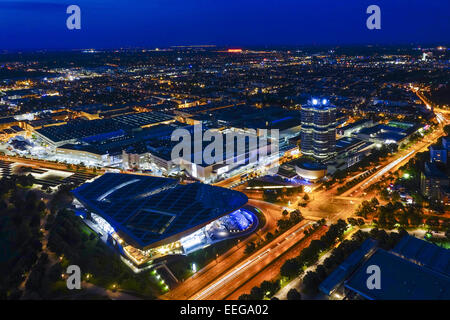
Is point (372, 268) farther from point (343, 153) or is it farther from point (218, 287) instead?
point (343, 153)

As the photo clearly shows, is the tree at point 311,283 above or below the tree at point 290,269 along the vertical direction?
below

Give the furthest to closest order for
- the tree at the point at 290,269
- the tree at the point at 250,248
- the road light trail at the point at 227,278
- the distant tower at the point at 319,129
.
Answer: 1. the distant tower at the point at 319,129
2. the tree at the point at 250,248
3. the tree at the point at 290,269
4. the road light trail at the point at 227,278

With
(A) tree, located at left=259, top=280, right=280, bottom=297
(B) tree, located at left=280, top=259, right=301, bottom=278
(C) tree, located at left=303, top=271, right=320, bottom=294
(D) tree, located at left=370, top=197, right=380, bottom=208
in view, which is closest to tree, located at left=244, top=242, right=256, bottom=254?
(B) tree, located at left=280, top=259, right=301, bottom=278

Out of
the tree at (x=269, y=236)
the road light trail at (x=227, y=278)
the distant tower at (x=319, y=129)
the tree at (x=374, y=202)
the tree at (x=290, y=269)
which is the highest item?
the distant tower at (x=319, y=129)

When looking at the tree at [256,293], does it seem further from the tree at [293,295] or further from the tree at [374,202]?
the tree at [374,202]

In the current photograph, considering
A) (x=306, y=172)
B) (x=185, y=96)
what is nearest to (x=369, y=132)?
(x=306, y=172)

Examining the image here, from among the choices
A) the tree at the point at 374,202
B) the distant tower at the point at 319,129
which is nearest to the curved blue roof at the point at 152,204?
the tree at the point at 374,202

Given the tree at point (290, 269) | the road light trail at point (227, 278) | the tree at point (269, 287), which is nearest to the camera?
the tree at point (269, 287)
